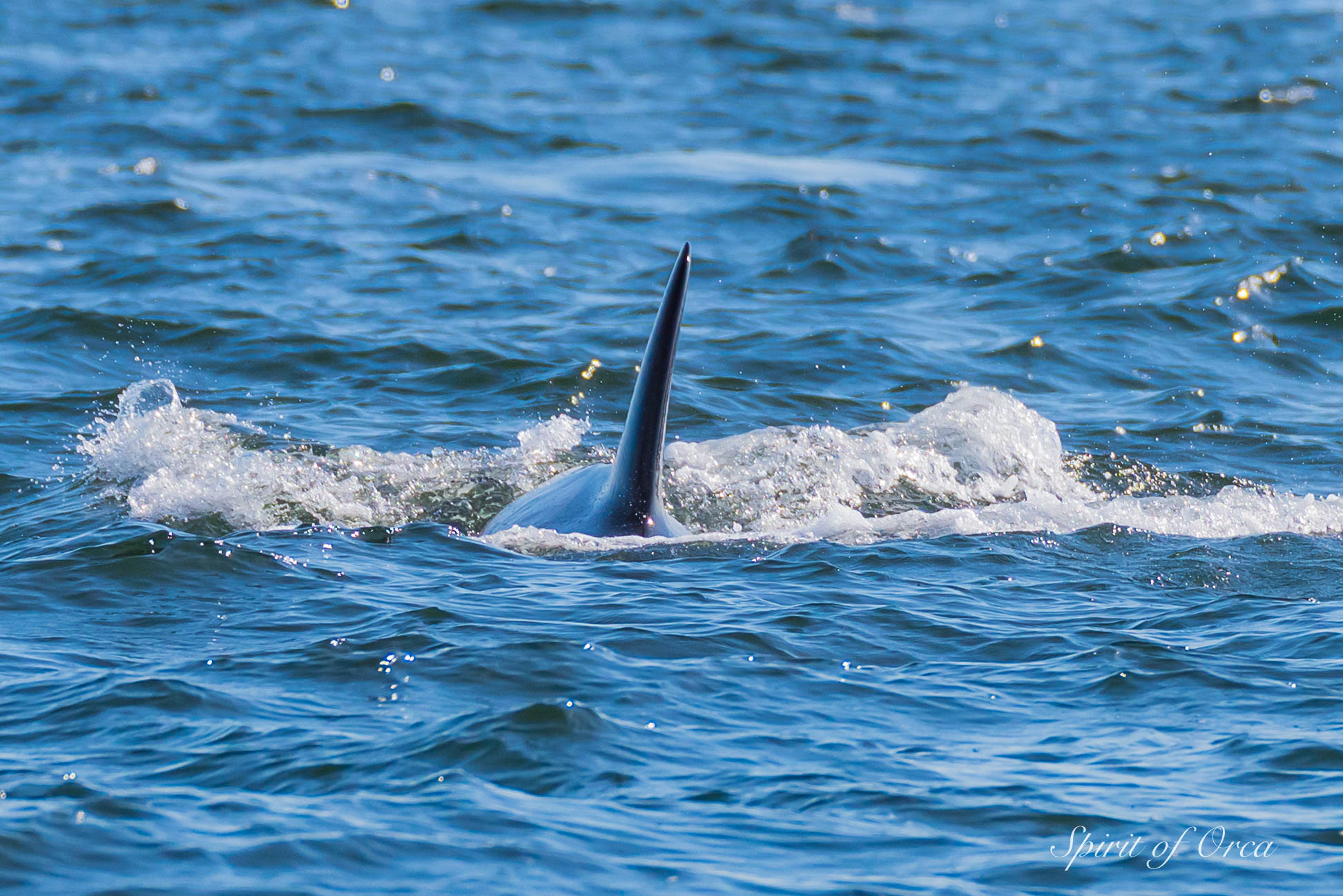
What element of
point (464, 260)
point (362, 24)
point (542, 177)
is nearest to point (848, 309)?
point (464, 260)

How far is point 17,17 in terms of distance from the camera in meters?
33.5

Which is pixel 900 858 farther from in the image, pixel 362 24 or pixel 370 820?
pixel 362 24

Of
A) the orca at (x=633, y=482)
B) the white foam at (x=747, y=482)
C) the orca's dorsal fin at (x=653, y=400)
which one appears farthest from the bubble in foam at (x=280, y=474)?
the orca's dorsal fin at (x=653, y=400)

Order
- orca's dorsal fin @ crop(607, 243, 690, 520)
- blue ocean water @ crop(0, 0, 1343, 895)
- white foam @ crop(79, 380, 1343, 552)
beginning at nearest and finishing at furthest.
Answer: blue ocean water @ crop(0, 0, 1343, 895)
orca's dorsal fin @ crop(607, 243, 690, 520)
white foam @ crop(79, 380, 1343, 552)

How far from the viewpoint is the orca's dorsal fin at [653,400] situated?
914cm

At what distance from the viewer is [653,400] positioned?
9242mm

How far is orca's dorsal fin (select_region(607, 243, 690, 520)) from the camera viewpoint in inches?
360

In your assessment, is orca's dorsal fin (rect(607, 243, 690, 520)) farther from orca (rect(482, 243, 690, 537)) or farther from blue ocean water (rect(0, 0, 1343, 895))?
blue ocean water (rect(0, 0, 1343, 895))

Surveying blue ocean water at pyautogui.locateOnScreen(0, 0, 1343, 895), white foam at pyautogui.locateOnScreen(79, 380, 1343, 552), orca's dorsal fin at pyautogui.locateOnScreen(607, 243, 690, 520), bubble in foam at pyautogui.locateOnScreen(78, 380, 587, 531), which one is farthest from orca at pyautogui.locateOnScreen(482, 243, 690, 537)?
bubble in foam at pyautogui.locateOnScreen(78, 380, 587, 531)

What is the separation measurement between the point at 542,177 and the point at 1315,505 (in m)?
14.2

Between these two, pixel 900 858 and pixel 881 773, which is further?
pixel 881 773

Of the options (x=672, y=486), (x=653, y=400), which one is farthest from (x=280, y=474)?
(x=653, y=400)

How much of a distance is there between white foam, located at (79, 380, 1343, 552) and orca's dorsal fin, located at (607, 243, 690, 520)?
1.88 ft

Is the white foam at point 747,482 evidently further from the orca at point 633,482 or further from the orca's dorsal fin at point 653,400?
the orca's dorsal fin at point 653,400
